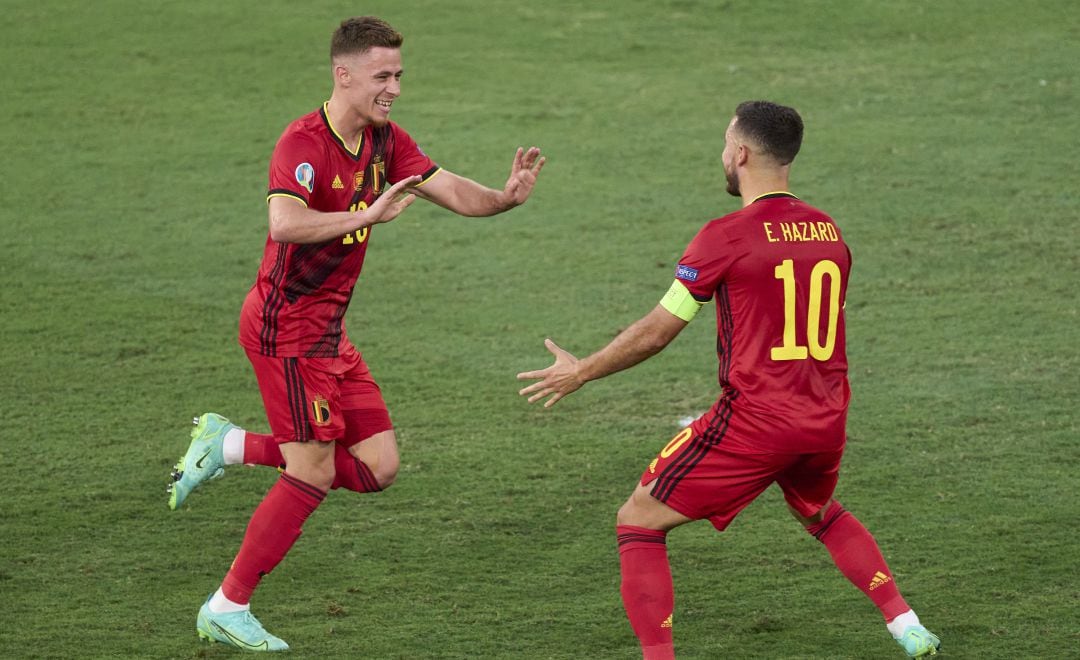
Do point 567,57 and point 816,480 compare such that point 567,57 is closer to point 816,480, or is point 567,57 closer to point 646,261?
point 646,261

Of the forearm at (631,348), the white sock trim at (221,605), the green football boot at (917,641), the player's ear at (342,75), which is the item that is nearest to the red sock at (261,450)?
the white sock trim at (221,605)

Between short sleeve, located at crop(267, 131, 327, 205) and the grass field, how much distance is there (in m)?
1.57

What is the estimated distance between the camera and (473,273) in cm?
Answer: 928

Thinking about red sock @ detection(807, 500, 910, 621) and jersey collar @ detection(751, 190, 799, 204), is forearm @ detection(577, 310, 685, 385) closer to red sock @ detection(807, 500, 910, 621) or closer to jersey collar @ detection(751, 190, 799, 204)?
jersey collar @ detection(751, 190, 799, 204)

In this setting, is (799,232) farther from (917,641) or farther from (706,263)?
(917,641)

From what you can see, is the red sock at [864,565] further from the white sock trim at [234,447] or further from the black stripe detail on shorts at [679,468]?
the white sock trim at [234,447]

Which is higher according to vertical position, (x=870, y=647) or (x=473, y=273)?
(x=473, y=273)

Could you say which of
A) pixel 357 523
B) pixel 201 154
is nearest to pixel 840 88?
pixel 201 154

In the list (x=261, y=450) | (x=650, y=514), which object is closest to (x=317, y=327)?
(x=261, y=450)

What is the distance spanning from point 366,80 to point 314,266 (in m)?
0.70

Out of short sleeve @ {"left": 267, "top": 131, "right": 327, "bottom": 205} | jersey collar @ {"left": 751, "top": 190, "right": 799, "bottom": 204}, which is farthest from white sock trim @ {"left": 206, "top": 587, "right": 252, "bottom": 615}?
jersey collar @ {"left": 751, "top": 190, "right": 799, "bottom": 204}

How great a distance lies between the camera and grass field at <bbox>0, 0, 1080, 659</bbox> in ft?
17.5

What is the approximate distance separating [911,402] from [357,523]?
293 centimetres

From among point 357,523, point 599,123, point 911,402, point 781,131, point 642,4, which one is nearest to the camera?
point 781,131
